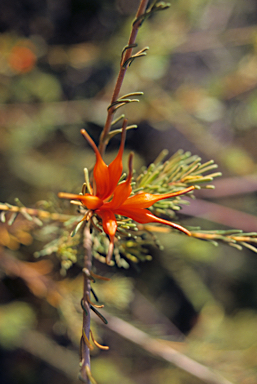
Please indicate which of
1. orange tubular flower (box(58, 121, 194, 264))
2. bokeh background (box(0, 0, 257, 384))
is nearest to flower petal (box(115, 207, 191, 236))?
orange tubular flower (box(58, 121, 194, 264))

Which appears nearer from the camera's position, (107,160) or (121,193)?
(121,193)

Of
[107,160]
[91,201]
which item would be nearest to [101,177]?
[91,201]

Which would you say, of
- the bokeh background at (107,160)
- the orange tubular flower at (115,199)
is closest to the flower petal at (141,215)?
the orange tubular flower at (115,199)

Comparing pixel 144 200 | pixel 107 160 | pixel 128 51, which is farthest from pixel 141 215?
pixel 107 160

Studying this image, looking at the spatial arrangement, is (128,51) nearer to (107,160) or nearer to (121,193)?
(121,193)

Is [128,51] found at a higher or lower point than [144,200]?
higher

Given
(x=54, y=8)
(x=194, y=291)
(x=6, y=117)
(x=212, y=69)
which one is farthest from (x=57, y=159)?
(x=212, y=69)

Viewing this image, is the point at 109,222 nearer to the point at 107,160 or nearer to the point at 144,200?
the point at 144,200

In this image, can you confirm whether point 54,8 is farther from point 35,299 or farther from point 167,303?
point 167,303

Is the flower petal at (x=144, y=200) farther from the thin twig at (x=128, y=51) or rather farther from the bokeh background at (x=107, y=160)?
the bokeh background at (x=107, y=160)
